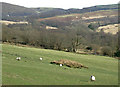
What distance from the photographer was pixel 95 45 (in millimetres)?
60031

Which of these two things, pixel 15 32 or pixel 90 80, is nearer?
pixel 90 80

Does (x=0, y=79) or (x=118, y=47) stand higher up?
(x=0, y=79)

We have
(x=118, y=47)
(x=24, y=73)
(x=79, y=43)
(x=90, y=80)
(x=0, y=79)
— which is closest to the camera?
(x=0, y=79)

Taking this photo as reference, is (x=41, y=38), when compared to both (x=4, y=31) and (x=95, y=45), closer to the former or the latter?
(x=4, y=31)

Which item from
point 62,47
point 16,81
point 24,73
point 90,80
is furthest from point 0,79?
point 62,47

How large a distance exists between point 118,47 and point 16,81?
44999 millimetres

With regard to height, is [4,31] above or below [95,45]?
above

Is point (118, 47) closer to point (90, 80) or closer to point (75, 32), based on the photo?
point (75, 32)

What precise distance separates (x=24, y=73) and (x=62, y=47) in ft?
131

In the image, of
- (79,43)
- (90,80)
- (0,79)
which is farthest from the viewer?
(79,43)

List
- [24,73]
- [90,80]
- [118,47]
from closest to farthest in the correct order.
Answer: [24,73], [90,80], [118,47]

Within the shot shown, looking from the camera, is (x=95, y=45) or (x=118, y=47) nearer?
(x=118, y=47)

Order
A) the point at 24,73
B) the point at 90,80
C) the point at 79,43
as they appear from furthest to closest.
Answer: the point at 79,43, the point at 90,80, the point at 24,73

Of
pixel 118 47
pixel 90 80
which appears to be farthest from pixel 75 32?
pixel 90 80
